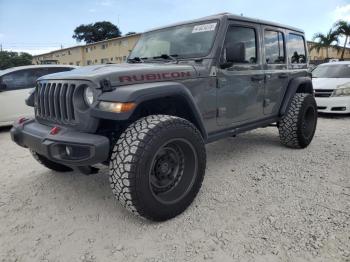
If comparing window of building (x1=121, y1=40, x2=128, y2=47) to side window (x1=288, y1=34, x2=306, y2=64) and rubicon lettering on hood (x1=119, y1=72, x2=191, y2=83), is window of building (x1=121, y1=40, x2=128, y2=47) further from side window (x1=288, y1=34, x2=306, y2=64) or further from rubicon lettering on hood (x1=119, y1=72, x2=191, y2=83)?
rubicon lettering on hood (x1=119, y1=72, x2=191, y2=83)

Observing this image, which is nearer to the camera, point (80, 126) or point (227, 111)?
point (80, 126)

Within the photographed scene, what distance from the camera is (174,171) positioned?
3027mm

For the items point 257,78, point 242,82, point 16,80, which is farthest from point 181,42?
point 16,80

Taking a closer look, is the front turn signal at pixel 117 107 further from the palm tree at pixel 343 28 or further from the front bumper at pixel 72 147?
the palm tree at pixel 343 28

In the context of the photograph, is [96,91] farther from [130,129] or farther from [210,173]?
[210,173]

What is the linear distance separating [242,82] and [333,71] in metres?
6.78

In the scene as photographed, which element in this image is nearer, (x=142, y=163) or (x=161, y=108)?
(x=142, y=163)

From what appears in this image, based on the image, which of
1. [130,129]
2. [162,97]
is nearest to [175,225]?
[130,129]

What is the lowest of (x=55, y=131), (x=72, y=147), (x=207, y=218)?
(x=207, y=218)

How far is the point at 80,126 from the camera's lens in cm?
272

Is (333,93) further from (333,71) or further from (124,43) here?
(124,43)

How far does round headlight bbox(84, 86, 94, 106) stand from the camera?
268 centimetres

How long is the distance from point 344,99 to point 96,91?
24.0 feet

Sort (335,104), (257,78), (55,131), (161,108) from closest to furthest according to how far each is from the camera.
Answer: (55,131) < (161,108) < (257,78) < (335,104)
